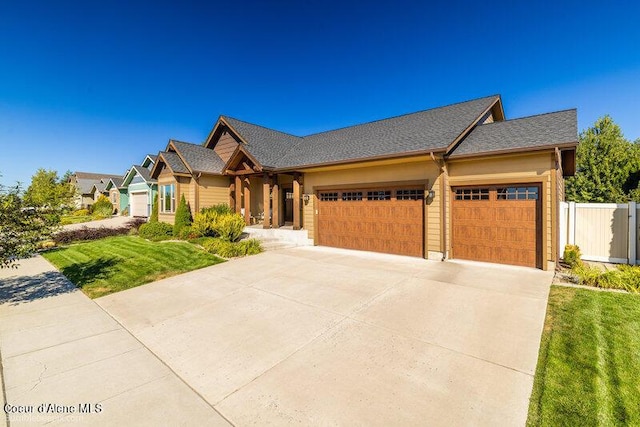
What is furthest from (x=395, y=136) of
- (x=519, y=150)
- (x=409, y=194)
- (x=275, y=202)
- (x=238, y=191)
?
(x=238, y=191)

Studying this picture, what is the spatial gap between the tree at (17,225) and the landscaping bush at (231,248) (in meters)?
5.13

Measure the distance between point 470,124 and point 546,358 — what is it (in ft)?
27.9

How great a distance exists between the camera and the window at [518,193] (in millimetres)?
8269

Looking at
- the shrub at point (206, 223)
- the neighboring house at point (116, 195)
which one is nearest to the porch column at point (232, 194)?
the shrub at point (206, 223)

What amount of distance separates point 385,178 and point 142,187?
22.2m

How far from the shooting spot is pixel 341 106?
24.0 m

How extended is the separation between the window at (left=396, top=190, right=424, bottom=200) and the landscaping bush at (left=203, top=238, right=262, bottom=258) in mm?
6170

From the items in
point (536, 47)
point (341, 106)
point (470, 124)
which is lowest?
point (470, 124)

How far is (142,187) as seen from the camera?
2348 centimetres

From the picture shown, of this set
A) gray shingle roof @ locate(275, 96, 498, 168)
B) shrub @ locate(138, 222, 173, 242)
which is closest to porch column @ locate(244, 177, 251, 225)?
gray shingle roof @ locate(275, 96, 498, 168)

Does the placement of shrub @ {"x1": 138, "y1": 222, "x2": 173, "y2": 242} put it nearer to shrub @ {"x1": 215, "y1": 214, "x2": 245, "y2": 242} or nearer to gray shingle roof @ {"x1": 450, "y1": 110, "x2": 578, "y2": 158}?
shrub @ {"x1": 215, "y1": 214, "x2": 245, "y2": 242}

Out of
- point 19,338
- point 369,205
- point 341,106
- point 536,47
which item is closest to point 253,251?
point 369,205

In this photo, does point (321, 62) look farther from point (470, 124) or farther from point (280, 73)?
point (470, 124)

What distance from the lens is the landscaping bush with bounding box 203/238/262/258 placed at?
1051 centimetres
